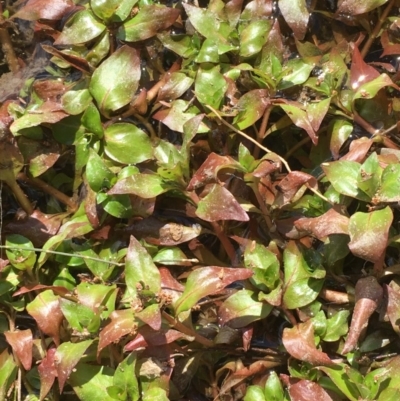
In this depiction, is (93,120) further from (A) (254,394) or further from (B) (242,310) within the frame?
(A) (254,394)

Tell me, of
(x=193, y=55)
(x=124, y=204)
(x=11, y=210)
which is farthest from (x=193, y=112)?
(x=11, y=210)

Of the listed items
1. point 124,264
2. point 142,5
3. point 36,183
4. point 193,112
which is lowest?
point 124,264

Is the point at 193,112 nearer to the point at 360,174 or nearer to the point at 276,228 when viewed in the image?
the point at 276,228

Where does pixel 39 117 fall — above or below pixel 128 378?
above

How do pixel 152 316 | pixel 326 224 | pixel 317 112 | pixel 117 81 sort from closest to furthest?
pixel 152 316 < pixel 326 224 < pixel 317 112 < pixel 117 81

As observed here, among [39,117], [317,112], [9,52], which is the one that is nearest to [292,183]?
[317,112]

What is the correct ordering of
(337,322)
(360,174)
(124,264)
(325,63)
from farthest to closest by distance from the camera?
(325,63), (124,264), (337,322), (360,174)

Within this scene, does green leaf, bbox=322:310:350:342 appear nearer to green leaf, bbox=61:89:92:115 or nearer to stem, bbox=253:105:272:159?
stem, bbox=253:105:272:159

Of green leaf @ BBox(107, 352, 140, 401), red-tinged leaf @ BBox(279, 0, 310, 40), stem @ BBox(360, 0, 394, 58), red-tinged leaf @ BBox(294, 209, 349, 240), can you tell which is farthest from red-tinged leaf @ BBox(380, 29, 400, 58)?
green leaf @ BBox(107, 352, 140, 401)
